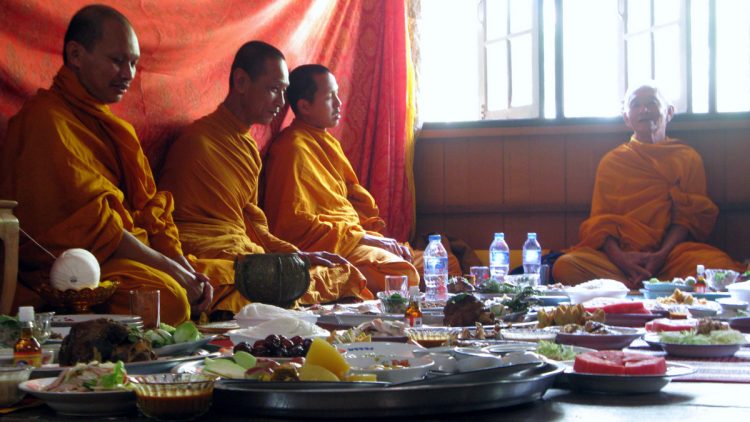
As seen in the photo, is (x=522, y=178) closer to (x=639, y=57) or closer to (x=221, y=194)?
(x=639, y=57)

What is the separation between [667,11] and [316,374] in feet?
20.0

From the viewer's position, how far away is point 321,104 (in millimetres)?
5691

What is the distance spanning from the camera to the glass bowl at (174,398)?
114cm

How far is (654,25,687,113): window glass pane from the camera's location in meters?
6.72

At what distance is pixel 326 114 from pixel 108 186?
243 centimetres

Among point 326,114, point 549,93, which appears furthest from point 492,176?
point 326,114

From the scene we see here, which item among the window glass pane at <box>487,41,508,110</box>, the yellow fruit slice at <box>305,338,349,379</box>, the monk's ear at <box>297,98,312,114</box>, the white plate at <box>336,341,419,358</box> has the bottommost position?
the white plate at <box>336,341,419,358</box>

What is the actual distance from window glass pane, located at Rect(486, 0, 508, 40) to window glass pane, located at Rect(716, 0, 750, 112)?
4.80 ft

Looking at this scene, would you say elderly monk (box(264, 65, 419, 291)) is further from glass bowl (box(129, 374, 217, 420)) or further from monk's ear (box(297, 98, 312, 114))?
glass bowl (box(129, 374, 217, 420))

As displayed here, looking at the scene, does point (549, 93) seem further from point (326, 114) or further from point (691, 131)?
point (326, 114)

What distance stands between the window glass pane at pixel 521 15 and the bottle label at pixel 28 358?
590 cm

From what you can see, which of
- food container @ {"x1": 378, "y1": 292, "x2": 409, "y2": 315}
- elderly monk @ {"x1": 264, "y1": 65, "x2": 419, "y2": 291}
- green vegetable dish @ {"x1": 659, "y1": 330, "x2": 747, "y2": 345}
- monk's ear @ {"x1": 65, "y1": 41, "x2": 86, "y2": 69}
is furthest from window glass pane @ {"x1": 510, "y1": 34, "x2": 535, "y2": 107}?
green vegetable dish @ {"x1": 659, "y1": 330, "x2": 747, "y2": 345}

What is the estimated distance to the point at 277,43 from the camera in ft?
18.3

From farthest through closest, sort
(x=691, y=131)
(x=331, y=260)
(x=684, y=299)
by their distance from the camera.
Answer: (x=691, y=131) → (x=331, y=260) → (x=684, y=299)
